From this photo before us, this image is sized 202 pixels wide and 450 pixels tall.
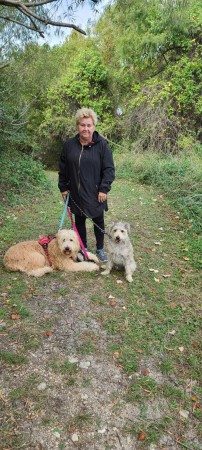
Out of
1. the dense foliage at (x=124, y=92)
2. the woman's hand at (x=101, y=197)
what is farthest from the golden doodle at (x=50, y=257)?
the dense foliage at (x=124, y=92)

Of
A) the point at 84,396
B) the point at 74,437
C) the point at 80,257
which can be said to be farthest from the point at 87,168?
→ the point at 74,437

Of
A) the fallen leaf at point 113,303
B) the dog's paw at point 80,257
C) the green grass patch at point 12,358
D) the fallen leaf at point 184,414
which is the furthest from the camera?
the dog's paw at point 80,257

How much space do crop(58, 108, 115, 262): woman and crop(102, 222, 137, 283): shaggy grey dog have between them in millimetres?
392

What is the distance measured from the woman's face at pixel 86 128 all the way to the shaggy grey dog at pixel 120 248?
1187 mm

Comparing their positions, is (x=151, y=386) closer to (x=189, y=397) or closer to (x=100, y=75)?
(x=189, y=397)

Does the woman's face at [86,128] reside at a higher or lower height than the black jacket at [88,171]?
higher

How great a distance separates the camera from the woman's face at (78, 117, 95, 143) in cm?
386

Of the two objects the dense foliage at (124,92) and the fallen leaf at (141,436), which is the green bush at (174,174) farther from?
the fallen leaf at (141,436)

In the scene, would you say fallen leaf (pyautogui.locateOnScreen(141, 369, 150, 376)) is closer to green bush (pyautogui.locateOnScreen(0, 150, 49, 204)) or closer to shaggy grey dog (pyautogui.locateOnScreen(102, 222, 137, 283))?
shaggy grey dog (pyautogui.locateOnScreen(102, 222, 137, 283))

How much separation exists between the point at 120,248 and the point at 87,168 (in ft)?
3.77

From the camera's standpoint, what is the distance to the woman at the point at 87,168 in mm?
3945

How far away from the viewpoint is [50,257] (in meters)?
4.56

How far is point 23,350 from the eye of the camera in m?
3.06

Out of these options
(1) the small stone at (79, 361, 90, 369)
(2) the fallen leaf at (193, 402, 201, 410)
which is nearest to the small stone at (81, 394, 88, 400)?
(1) the small stone at (79, 361, 90, 369)
